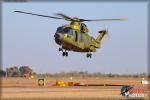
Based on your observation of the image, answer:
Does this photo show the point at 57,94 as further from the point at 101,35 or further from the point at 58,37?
the point at 101,35

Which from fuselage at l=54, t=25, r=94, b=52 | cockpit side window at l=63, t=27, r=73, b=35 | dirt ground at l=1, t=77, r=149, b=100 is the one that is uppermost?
cockpit side window at l=63, t=27, r=73, b=35

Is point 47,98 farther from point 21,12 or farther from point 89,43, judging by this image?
point 89,43

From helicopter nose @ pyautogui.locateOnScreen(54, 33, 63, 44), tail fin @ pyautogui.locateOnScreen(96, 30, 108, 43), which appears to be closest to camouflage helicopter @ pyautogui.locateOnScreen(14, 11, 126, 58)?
helicopter nose @ pyautogui.locateOnScreen(54, 33, 63, 44)

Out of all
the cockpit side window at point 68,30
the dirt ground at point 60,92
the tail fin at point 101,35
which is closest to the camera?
the dirt ground at point 60,92

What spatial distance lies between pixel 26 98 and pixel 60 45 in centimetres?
1539

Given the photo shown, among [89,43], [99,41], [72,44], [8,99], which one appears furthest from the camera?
[99,41]

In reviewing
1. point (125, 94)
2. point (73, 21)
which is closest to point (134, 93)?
point (125, 94)

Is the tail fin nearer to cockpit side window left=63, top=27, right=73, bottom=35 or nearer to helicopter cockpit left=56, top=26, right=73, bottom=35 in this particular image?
cockpit side window left=63, top=27, right=73, bottom=35

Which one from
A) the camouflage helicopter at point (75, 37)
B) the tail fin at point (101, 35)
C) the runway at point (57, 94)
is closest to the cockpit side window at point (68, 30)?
the camouflage helicopter at point (75, 37)

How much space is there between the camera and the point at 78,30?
56.4 meters

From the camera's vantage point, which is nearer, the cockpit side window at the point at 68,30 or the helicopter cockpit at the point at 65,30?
the helicopter cockpit at the point at 65,30

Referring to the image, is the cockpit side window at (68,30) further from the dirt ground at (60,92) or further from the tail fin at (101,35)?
the tail fin at (101,35)

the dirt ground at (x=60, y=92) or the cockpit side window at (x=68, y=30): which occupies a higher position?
the cockpit side window at (x=68, y=30)

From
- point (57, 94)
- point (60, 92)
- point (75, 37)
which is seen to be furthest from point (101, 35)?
point (57, 94)
